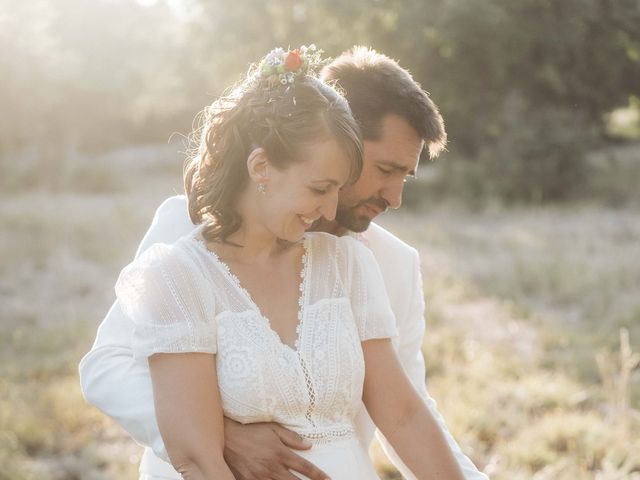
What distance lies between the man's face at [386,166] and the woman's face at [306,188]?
605 millimetres

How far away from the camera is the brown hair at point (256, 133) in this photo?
2188mm

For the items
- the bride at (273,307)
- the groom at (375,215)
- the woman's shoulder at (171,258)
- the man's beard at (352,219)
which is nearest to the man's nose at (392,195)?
the groom at (375,215)

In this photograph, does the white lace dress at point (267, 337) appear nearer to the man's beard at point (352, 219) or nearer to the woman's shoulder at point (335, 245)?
the woman's shoulder at point (335, 245)

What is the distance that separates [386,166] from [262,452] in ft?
3.83

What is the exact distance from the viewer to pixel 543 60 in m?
12.9

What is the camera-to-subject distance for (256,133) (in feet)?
7.36

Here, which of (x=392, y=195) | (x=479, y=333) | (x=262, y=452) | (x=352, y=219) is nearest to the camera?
(x=262, y=452)

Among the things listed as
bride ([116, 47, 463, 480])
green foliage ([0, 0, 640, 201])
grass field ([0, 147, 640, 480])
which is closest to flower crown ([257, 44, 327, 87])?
bride ([116, 47, 463, 480])

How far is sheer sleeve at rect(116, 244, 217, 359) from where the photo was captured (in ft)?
6.92

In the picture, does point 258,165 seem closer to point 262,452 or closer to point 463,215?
point 262,452

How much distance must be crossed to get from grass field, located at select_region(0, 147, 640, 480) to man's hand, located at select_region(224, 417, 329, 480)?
141 centimetres

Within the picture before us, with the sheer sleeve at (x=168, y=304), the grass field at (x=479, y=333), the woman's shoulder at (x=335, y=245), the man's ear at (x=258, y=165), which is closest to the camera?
the sheer sleeve at (x=168, y=304)

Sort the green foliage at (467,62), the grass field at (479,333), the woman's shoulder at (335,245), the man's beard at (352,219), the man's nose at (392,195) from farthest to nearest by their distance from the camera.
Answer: the green foliage at (467,62)
the grass field at (479,333)
the man's nose at (392,195)
the man's beard at (352,219)
the woman's shoulder at (335,245)

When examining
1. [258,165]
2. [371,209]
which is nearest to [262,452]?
[258,165]
